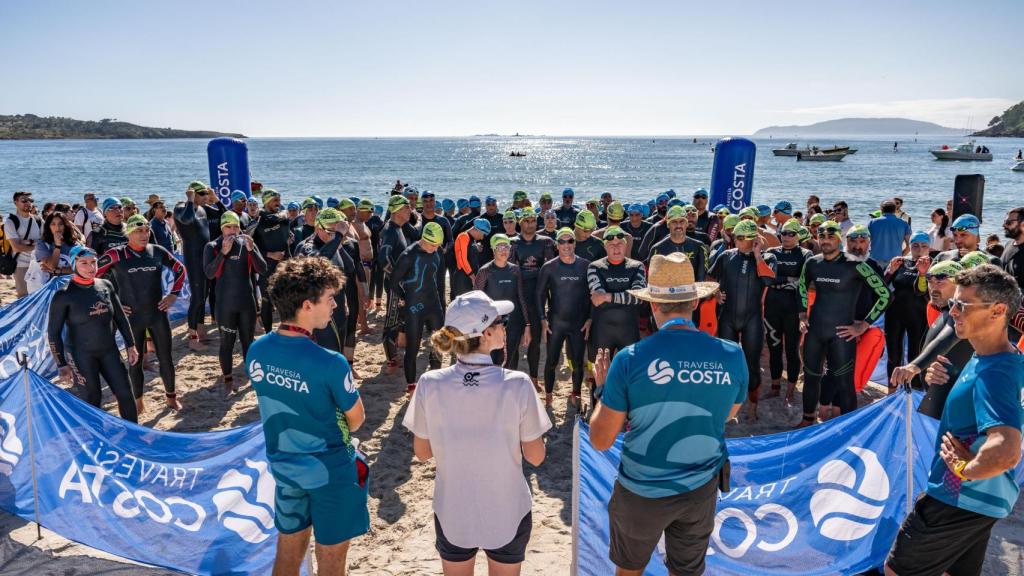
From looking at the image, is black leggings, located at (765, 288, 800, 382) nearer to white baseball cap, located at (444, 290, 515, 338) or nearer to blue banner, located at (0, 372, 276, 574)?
white baseball cap, located at (444, 290, 515, 338)

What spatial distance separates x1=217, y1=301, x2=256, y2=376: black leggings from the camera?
7.40 meters

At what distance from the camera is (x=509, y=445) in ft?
9.19

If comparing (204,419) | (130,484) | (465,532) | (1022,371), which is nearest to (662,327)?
(465,532)

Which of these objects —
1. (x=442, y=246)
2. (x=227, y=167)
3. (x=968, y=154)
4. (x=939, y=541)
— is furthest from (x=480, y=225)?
(x=968, y=154)

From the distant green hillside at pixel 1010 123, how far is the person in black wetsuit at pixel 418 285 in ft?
667

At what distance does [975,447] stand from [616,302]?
159 inches

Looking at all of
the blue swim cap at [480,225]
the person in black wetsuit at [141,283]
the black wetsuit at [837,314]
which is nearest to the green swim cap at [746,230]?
the black wetsuit at [837,314]

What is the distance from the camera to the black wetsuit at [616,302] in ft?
21.9

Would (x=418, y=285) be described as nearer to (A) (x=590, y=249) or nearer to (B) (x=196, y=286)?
(A) (x=590, y=249)

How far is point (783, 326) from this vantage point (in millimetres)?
7574

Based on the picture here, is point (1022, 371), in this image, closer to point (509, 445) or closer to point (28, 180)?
point (509, 445)

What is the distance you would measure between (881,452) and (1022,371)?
1271 mm

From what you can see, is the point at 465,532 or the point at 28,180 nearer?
the point at 465,532

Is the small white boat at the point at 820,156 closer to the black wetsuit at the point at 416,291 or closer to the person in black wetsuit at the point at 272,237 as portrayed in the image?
the person in black wetsuit at the point at 272,237
